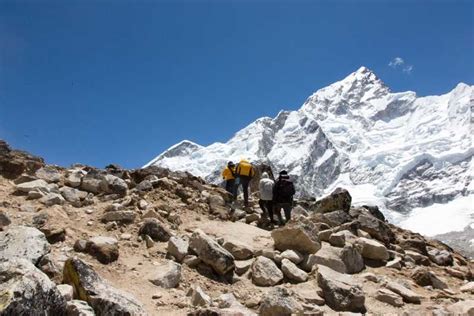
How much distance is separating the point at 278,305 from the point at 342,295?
2.06 metres

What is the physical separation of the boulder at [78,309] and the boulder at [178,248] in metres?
4.06

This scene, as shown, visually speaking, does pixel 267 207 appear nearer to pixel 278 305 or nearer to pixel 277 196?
pixel 277 196

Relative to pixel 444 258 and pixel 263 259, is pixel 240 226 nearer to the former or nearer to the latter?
pixel 263 259

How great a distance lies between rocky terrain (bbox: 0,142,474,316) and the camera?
7.73 m

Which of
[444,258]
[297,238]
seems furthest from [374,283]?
[444,258]

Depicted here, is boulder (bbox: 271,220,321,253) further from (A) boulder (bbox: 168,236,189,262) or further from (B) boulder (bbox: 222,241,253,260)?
(A) boulder (bbox: 168,236,189,262)

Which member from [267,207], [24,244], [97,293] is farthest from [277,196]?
[97,293]

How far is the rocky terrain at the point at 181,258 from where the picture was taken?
773 centimetres

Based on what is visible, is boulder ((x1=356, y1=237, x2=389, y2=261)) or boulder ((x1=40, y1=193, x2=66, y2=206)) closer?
boulder ((x1=40, y1=193, x2=66, y2=206))

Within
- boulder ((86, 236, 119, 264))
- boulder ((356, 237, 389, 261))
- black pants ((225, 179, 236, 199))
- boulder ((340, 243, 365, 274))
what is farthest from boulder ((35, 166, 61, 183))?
boulder ((356, 237, 389, 261))

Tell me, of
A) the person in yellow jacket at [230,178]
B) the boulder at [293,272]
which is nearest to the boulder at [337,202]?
the person in yellow jacket at [230,178]

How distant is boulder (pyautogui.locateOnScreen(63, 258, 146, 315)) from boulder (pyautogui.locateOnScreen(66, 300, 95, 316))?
24cm

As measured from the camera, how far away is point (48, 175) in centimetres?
1554

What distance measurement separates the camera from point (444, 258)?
1579 centimetres
